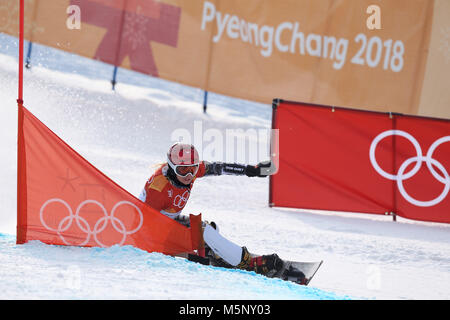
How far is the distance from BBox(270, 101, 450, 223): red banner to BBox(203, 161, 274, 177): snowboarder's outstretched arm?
2263 millimetres

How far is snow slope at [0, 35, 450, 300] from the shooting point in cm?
420

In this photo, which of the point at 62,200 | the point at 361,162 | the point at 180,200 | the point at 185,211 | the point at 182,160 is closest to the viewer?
the point at 62,200

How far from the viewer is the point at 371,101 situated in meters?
12.1

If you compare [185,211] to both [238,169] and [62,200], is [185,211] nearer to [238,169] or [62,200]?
[238,169]

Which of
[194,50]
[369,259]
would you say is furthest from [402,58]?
[369,259]

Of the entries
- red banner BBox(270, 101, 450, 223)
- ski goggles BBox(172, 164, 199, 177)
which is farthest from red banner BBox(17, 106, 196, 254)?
red banner BBox(270, 101, 450, 223)

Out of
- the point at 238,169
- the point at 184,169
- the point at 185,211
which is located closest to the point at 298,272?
the point at 238,169

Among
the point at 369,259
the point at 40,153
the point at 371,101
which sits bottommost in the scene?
the point at 369,259

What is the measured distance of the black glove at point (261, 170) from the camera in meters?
5.90

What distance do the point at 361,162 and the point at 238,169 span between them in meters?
2.73

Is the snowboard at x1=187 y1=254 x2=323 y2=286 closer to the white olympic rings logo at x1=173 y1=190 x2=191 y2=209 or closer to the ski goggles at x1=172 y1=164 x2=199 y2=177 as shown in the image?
the white olympic rings logo at x1=173 y1=190 x2=191 y2=209

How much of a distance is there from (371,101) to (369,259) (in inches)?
257

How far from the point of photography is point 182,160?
5.38 meters
